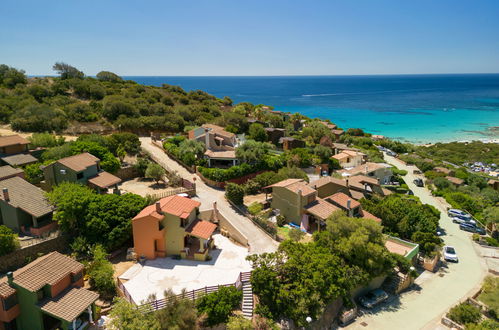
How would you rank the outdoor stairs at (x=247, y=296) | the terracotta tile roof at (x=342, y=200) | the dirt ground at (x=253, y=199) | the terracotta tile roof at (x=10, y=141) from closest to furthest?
the outdoor stairs at (x=247, y=296)
the terracotta tile roof at (x=342, y=200)
the terracotta tile roof at (x=10, y=141)
the dirt ground at (x=253, y=199)

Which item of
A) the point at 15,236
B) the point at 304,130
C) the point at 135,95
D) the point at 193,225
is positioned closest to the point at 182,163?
the point at 193,225

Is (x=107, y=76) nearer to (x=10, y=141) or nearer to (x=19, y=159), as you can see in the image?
(x=10, y=141)

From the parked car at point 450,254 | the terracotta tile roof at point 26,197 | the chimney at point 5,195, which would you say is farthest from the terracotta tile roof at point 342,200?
the chimney at point 5,195

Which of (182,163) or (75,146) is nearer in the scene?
(75,146)

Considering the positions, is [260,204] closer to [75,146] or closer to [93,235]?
[93,235]

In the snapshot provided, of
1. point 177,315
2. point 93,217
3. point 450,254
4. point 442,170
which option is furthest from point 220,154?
point 442,170

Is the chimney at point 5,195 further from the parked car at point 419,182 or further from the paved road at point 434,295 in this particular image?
the parked car at point 419,182

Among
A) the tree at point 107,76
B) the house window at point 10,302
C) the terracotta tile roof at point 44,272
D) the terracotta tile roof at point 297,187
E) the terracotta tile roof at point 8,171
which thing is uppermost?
the tree at point 107,76
